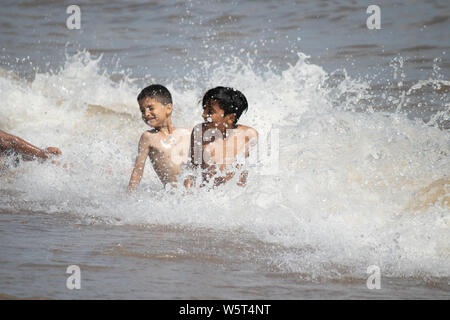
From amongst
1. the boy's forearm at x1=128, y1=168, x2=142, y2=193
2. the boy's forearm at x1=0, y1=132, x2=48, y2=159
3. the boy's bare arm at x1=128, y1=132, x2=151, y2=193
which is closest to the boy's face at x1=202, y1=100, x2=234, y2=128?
the boy's bare arm at x1=128, y1=132, x2=151, y2=193

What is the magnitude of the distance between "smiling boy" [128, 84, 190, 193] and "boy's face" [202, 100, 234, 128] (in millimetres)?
351

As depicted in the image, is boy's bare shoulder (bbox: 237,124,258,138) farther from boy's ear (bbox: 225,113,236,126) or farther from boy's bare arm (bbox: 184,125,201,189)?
boy's bare arm (bbox: 184,125,201,189)

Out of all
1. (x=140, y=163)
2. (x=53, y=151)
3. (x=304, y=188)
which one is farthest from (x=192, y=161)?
(x=53, y=151)

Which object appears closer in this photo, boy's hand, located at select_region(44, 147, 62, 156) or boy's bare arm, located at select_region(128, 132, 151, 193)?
boy's bare arm, located at select_region(128, 132, 151, 193)

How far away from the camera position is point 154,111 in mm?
5074

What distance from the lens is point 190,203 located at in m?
4.71

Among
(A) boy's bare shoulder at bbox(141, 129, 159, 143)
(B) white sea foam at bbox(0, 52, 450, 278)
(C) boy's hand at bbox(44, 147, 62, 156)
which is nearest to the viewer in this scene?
(B) white sea foam at bbox(0, 52, 450, 278)

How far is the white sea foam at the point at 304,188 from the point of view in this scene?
12.0ft

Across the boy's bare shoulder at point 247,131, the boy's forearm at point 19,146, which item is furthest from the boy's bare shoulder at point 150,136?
the boy's forearm at point 19,146

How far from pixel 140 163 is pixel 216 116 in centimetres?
72

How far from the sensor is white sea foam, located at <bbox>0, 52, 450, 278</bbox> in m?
3.67

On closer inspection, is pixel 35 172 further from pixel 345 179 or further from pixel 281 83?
pixel 281 83

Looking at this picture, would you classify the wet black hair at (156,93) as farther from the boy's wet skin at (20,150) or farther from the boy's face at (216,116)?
the boy's wet skin at (20,150)
